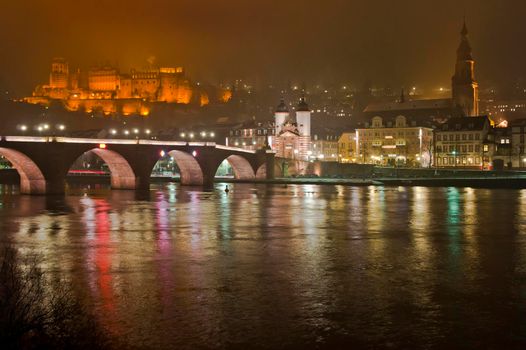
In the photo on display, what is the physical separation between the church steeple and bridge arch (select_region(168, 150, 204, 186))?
73686mm

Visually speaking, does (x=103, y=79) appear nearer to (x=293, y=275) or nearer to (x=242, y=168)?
(x=242, y=168)

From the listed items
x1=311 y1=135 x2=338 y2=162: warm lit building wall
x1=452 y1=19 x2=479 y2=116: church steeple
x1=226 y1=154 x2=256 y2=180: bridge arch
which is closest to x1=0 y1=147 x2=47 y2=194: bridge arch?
x1=226 y1=154 x2=256 y2=180: bridge arch

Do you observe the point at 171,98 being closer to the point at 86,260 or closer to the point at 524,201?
the point at 524,201

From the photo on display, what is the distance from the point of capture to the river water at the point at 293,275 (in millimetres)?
14672

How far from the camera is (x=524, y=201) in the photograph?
55.8m

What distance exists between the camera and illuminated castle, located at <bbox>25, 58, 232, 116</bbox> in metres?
181

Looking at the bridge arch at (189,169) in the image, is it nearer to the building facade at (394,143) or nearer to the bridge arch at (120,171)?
the bridge arch at (120,171)

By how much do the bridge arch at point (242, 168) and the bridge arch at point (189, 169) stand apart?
1105cm

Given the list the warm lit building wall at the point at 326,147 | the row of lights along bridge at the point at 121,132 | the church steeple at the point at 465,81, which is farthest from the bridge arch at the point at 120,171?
the church steeple at the point at 465,81

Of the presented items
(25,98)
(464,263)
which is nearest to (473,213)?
(464,263)

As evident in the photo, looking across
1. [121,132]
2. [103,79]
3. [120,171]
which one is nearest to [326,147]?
[121,132]

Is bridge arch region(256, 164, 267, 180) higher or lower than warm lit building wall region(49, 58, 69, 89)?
lower

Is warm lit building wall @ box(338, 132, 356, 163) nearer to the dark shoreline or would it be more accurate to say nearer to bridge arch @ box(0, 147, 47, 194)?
the dark shoreline

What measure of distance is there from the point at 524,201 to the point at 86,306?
47.0m
